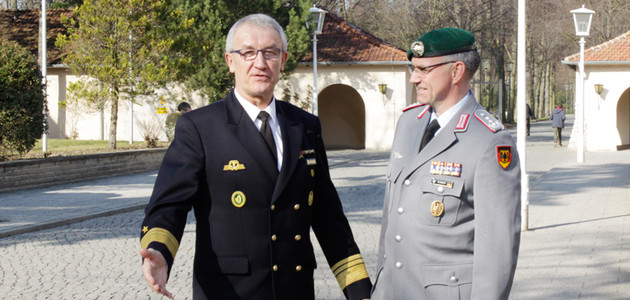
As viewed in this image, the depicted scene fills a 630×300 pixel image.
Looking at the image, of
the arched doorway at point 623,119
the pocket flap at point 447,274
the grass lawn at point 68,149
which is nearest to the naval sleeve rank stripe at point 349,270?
the pocket flap at point 447,274

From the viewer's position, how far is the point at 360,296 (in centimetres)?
341

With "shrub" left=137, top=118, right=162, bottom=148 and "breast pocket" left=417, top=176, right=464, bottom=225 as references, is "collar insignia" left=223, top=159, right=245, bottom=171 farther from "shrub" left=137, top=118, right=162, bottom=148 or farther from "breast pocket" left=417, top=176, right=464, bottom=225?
"shrub" left=137, top=118, right=162, bottom=148

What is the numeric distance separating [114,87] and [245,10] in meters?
7.34

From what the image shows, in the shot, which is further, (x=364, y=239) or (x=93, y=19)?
(x=93, y=19)

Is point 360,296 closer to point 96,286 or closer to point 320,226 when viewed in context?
point 320,226

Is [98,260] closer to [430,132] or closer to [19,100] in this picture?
[430,132]

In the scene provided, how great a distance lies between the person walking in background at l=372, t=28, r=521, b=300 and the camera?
2.95 meters

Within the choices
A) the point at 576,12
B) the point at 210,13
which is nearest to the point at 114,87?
the point at 210,13

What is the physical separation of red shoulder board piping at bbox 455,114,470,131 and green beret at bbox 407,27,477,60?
10.7 inches

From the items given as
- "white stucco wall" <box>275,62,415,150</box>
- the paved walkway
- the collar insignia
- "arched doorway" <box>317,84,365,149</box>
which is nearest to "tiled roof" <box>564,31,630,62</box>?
"white stucco wall" <box>275,62,415,150</box>

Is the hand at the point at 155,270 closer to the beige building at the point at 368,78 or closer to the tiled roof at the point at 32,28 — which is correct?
the beige building at the point at 368,78

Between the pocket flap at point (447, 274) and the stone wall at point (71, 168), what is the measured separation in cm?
1361

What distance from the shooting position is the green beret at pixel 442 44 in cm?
321

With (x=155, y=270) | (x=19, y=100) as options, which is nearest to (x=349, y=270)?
(x=155, y=270)
